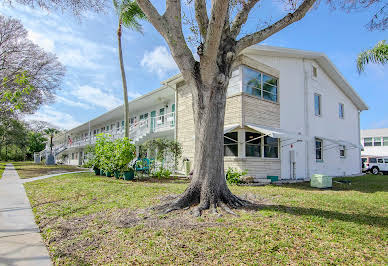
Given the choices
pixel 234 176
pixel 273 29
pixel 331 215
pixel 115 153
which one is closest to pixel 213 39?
pixel 273 29

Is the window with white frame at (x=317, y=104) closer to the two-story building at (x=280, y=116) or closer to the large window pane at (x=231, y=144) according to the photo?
the two-story building at (x=280, y=116)

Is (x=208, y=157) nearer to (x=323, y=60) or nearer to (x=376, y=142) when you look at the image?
(x=323, y=60)

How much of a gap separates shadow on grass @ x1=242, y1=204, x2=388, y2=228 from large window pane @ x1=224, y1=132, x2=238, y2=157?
635 cm

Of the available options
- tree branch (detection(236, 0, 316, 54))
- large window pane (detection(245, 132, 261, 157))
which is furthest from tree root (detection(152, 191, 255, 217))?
large window pane (detection(245, 132, 261, 157))

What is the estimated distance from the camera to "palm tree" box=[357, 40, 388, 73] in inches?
412

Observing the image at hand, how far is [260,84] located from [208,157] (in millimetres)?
8911

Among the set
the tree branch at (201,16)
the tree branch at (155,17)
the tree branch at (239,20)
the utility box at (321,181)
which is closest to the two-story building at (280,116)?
the utility box at (321,181)

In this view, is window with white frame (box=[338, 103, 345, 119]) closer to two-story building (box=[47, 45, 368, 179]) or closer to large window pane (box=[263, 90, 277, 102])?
two-story building (box=[47, 45, 368, 179])

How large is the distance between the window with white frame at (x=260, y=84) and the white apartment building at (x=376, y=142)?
1225 inches

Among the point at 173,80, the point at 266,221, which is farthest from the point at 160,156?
the point at 266,221

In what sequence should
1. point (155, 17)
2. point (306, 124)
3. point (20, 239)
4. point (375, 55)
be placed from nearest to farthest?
point (20, 239) → point (155, 17) → point (375, 55) → point (306, 124)

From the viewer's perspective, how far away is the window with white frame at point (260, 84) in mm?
12398

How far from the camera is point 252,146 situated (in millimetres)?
12273

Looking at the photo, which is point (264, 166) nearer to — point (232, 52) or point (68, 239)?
point (232, 52)
